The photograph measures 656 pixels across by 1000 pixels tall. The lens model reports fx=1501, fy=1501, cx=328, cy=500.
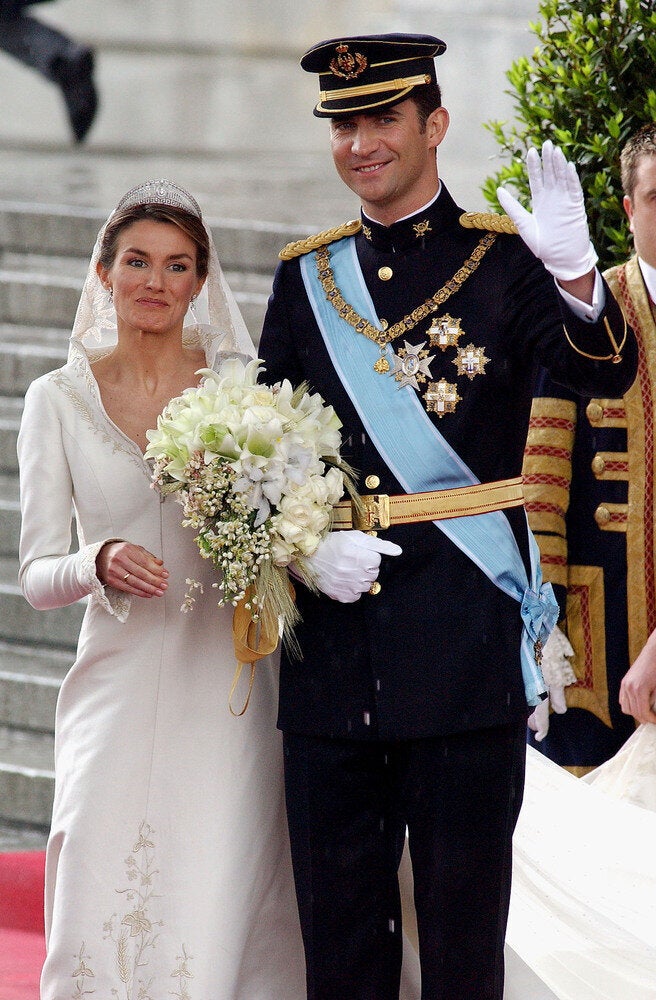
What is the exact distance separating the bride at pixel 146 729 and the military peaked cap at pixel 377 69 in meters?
0.48

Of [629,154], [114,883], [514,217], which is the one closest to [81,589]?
[114,883]

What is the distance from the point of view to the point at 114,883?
9.07 ft

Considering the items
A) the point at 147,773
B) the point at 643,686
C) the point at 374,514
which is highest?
the point at 374,514

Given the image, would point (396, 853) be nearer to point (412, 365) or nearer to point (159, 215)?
point (412, 365)

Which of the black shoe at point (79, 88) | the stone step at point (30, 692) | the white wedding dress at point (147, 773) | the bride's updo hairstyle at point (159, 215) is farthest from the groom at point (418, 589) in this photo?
the black shoe at point (79, 88)

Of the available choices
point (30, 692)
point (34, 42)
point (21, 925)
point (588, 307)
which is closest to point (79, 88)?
point (34, 42)

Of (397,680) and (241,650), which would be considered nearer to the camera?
(397,680)

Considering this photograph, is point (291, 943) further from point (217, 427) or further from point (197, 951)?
point (217, 427)

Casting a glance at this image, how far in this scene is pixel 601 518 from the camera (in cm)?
324

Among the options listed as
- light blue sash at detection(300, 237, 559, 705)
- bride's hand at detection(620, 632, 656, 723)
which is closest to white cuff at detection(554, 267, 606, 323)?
light blue sash at detection(300, 237, 559, 705)

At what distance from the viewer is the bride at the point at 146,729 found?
2.76 metres

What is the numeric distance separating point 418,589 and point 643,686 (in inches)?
32.1

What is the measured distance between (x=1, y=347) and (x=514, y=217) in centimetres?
397

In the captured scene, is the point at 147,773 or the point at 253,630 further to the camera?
the point at 147,773
